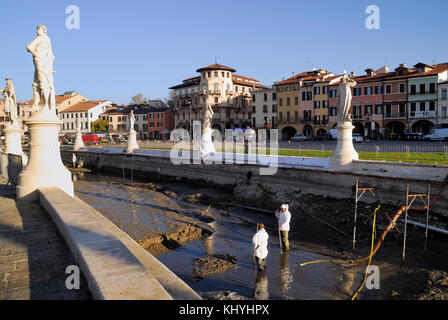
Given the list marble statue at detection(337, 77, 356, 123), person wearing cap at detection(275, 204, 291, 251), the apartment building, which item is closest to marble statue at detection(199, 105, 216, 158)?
marble statue at detection(337, 77, 356, 123)

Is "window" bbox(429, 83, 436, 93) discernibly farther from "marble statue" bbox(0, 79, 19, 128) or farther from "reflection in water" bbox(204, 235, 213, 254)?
"marble statue" bbox(0, 79, 19, 128)

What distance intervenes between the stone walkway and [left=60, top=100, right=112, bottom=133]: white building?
8769 cm

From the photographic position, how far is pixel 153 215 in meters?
14.6

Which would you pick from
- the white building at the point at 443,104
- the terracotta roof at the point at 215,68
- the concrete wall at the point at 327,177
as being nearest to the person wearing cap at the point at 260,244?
the concrete wall at the point at 327,177

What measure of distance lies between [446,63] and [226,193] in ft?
158

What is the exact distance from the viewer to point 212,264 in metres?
9.46

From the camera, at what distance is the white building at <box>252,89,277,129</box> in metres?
68.1

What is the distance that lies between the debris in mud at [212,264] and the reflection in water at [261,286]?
0.88 m

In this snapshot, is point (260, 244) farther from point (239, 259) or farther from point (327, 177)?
point (327, 177)

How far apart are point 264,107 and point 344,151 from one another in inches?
2162

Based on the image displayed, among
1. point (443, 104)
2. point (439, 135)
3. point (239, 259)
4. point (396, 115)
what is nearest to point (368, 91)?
point (396, 115)

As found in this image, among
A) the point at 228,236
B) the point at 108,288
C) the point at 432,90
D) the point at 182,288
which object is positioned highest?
the point at 432,90

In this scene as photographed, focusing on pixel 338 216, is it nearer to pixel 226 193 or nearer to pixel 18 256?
pixel 226 193
